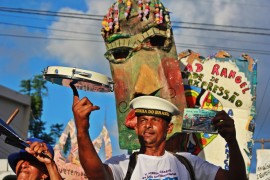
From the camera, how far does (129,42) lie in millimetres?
10500

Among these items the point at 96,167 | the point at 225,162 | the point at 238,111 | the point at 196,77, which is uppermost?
the point at 196,77

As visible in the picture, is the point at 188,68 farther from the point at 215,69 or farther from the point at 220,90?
the point at 220,90

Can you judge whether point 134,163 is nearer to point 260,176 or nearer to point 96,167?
point 96,167

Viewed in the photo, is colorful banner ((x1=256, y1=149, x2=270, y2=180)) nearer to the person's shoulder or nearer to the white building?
the person's shoulder

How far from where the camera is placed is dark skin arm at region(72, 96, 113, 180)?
2.96 meters

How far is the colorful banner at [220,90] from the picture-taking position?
10.9 metres

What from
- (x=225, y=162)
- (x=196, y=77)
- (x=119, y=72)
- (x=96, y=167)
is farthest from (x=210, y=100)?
(x=96, y=167)

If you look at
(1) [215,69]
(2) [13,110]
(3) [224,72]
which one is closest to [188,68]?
(1) [215,69]

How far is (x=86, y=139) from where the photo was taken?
2979mm

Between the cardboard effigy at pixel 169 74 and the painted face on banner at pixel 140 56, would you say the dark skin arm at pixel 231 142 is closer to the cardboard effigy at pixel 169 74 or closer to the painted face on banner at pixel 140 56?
the cardboard effigy at pixel 169 74

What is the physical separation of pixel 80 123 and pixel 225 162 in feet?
27.0

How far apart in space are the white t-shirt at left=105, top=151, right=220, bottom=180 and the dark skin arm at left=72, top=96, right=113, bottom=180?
36 centimetres

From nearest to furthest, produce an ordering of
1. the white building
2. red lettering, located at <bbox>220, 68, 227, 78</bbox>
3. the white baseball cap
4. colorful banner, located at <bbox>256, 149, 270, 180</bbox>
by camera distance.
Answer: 1. the white baseball cap
2. colorful banner, located at <bbox>256, 149, 270, 180</bbox>
3. red lettering, located at <bbox>220, 68, 227, 78</bbox>
4. the white building

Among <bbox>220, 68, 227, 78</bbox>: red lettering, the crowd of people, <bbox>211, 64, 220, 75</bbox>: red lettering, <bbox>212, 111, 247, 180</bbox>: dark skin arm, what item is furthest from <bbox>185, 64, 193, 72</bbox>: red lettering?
<bbox>212, 111, 247, 180</bbox>: dark skin arm
